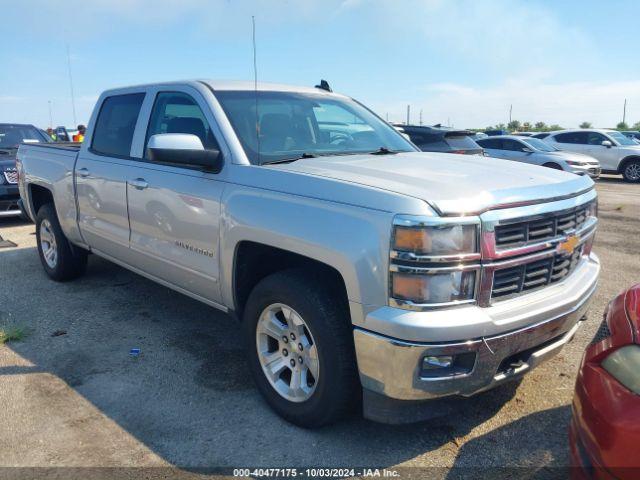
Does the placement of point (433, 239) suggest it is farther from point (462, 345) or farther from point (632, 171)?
point (632, 171)

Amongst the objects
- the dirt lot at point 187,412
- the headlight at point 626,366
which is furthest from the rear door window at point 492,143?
the headlight at point 626,366

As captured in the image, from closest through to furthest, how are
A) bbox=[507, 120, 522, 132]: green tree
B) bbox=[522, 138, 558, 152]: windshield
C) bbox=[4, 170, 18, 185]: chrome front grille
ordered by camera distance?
bbox=[4, 170, 18, 185]: chrome front grille → bbox=[522, 138, 558, 152]: windshield → bbox=[507, 120, 522, 132]: green tree

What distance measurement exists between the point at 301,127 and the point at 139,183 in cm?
125

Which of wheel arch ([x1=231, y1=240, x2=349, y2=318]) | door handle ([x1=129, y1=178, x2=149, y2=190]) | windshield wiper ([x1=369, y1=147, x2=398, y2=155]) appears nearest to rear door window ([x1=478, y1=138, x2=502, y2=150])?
windshield wiper ([x1=369, y1=147, x2=398, y2=155])

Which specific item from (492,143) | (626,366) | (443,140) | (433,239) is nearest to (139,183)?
(433,239)

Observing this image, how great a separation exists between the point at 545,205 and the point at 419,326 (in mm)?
938

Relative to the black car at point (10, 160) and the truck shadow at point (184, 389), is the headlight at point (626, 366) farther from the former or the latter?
the black car at point (10, 160)

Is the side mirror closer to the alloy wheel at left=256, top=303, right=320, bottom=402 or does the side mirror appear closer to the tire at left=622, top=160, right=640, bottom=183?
the alloy wheel at left=256, top=303, right=320, bottom=402

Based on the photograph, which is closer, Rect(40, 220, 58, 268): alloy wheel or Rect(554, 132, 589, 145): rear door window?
Rect(40, 220, 58, 268): alloy wheel

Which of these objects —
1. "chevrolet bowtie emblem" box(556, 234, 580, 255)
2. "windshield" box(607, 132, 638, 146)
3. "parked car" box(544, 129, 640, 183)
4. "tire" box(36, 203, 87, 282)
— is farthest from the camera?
"windshield" box(607, 132, 638, 146)

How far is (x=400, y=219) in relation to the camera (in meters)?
2.37

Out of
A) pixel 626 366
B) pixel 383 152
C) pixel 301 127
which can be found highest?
pixel 301 127

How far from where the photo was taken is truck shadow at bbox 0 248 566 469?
9.24ft

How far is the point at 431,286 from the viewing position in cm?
238
